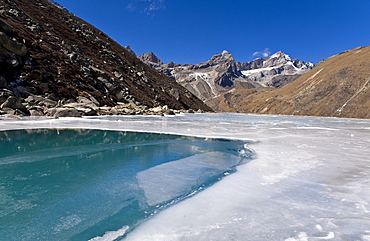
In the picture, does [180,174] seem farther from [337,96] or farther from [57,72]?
[337,96]

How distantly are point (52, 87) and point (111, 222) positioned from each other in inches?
1273

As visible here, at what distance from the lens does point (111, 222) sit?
10.8 feet

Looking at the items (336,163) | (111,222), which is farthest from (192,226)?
(336,163)

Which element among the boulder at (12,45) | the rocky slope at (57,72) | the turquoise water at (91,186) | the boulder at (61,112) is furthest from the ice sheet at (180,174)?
the boulder at (12,45)

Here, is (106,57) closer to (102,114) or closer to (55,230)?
(102,114)

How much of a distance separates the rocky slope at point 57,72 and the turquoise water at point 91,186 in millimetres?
19063

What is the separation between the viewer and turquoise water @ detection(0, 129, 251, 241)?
317 centimetres

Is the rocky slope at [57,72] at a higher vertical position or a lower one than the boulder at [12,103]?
higher

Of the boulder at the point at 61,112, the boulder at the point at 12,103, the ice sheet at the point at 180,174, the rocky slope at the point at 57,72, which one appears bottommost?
the ice sheet at the point at 180,174

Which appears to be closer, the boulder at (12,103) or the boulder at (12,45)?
the boulder at (12,103)

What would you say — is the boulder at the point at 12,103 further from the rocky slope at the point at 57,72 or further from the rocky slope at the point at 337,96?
the rocky slope at the point at 337,96

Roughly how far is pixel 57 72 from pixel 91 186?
115 ft

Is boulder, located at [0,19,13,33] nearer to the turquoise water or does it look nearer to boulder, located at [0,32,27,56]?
boulder, located at [0,32,27,56]

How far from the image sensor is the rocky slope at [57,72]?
84.4ft
